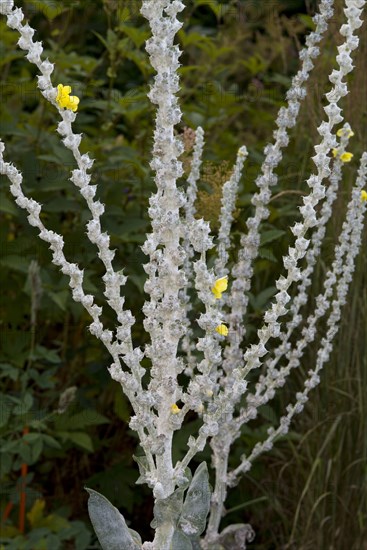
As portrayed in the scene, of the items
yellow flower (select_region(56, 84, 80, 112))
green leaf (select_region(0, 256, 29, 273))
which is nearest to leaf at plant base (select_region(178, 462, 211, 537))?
yellow flower (select_region(56, 84, 80, 112))

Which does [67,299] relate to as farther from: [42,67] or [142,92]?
[42,67]

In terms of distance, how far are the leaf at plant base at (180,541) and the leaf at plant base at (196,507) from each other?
0.03 metres

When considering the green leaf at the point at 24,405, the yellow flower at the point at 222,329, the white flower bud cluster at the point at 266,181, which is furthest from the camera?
the green leaf at the point at 24,405

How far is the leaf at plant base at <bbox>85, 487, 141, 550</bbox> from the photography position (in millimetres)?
1654

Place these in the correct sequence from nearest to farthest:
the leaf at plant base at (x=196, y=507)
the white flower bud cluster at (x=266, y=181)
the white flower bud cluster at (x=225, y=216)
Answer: the leaf at plant base at (x=196, y=507) < the white flower bud cluster at (x=266, y=181) < the white flower bud cluster at (x=225, y=216)

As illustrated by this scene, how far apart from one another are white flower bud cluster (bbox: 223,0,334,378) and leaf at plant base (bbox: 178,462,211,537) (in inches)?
19.5

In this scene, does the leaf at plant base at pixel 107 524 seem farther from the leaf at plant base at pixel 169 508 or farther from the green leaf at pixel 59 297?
the green leaf at pixel 59 297

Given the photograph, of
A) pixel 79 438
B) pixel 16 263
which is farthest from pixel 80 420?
pixel 16 263

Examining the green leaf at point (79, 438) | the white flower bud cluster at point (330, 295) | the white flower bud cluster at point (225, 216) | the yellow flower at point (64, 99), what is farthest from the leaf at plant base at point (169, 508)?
the green leaf at point (79, 438)

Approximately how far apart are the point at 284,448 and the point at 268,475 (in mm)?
113

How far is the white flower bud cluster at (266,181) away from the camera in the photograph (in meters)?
1.93

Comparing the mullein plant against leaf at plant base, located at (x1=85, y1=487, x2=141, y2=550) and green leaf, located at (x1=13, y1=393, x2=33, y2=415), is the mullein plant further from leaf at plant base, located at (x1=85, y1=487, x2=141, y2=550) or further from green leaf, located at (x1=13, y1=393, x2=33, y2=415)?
green leaf, located at (x1=13, y1=393, x2=33, y2=415)

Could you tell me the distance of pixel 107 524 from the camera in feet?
5.44

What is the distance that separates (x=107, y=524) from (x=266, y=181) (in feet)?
2.76
